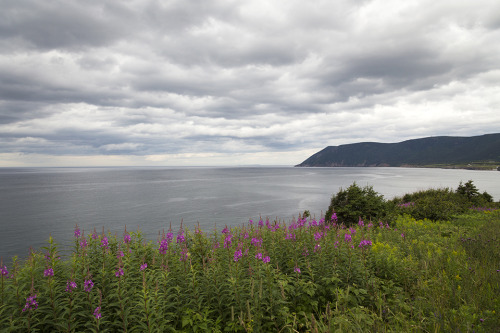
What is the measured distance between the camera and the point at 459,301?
15.1ft

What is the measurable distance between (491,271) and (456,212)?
16.2 metres

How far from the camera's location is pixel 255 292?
4875mm

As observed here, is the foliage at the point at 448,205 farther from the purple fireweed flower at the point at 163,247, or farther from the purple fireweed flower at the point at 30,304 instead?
the purple fireweed flower at the point at 30,304

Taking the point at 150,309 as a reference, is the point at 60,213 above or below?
below

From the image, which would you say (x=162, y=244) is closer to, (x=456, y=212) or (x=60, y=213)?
(x=456, y=212)

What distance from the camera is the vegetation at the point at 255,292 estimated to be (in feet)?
13.9

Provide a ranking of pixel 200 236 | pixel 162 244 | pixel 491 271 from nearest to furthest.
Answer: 1. pixel 491 271
2. pixel 162 244
3. pixel 200 236

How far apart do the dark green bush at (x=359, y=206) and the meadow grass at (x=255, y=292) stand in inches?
432

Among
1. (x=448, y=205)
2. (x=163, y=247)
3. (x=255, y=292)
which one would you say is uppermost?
(x=163, y=247)

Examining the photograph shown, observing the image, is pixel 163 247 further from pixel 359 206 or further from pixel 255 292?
pixel 359 206

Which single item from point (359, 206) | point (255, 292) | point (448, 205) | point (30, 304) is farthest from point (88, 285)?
point (448, 205)

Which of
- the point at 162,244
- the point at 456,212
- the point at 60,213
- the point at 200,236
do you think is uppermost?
the point at 162,244

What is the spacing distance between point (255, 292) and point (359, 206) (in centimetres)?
1744

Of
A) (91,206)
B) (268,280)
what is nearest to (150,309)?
(268,280)
